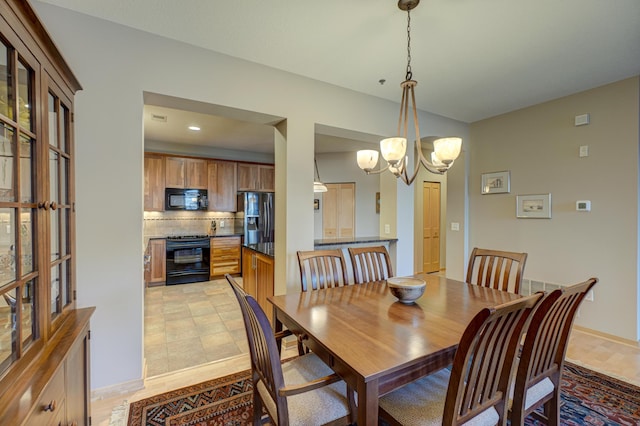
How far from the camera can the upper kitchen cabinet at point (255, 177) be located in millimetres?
5953

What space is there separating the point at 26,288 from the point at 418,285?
1.93m

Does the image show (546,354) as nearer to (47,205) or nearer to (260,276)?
(47,205)

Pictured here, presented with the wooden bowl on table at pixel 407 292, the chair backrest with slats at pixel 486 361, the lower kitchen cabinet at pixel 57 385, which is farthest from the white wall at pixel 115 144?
the chair backrest with slats at pixel 486 361

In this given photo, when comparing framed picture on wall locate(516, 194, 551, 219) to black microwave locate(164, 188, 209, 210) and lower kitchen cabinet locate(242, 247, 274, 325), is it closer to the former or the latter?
lower kitchen cabinet locate(242, 247, 274, 325)

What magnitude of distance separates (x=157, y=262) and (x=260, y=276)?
2794mm

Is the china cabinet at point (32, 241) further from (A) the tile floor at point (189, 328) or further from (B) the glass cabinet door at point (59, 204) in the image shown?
(A) the tile floor at point (189, 328)

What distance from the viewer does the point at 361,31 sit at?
2.10 metres

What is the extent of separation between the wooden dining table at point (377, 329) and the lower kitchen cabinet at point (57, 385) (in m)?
0.98

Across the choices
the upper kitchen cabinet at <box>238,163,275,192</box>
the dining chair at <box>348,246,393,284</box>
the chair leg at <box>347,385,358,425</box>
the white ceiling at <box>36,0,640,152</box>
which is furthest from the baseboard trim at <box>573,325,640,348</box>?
the upper kitchen cabinet at <box>238,163,275,192</box>

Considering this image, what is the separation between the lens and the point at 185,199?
17.7ft

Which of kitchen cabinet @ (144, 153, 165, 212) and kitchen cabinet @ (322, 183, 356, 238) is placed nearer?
kitchen cabinet @ (144, 153, 165, 212)

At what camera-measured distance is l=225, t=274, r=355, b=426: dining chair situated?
114cm

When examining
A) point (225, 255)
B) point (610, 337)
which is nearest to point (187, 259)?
point (225, 255)

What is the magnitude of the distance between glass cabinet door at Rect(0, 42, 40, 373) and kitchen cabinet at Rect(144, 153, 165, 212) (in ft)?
14.1
